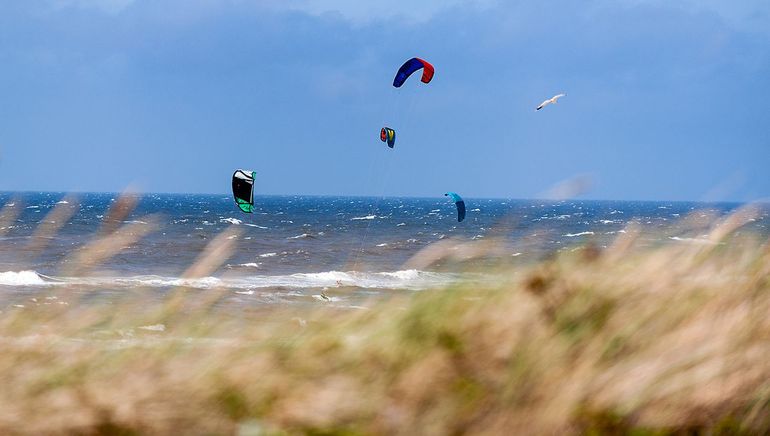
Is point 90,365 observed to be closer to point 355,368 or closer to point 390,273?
point 355,368

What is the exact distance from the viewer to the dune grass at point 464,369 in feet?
6.84

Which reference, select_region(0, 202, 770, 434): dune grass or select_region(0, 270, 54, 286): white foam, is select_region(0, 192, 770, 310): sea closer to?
select_region(0, 270, 54, 286): white foam

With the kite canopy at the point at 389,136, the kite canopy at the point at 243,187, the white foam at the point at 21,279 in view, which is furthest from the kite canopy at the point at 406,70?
the white foam at the point at 21,279

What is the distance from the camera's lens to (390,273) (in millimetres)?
30406

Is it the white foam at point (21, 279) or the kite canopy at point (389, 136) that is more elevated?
the kite canopy at point (389, 136)

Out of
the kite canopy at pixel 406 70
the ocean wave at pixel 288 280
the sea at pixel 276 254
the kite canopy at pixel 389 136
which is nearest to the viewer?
the sea at pixel 276 254

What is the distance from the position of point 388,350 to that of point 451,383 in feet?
0.69

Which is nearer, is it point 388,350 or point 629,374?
point 629,374

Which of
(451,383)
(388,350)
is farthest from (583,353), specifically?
(388,350)

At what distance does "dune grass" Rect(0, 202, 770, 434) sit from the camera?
6.84 ft

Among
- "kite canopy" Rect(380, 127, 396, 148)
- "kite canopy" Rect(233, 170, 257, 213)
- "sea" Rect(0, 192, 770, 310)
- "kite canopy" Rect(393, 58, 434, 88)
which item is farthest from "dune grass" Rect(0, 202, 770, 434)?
"kite canopy" Rect(380, 127, 396, 148)

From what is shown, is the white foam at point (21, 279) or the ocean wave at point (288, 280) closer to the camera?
the white foam at point (21, 279)

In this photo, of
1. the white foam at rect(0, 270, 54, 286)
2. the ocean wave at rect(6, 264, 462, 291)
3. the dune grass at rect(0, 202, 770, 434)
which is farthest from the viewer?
the ocean wave at rect(6, 264, 462, 291)

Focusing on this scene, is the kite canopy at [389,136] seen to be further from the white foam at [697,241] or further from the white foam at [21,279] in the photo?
the white foam at [697,241]
